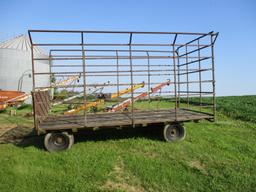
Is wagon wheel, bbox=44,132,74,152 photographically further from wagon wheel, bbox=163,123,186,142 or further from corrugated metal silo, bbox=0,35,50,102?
corrugated metal silo, bbox=0,35,50,102

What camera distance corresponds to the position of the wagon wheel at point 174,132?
6766mm

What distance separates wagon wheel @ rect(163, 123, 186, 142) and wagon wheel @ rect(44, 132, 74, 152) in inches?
106

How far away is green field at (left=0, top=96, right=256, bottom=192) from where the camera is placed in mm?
4477

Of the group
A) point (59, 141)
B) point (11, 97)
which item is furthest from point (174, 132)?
point (11, 97)

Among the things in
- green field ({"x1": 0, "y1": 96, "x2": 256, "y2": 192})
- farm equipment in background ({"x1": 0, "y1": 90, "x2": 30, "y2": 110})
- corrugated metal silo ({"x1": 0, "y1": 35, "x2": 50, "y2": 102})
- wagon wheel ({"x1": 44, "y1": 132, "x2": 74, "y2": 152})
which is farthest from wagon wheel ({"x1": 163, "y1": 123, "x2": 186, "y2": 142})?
corrugated metal silo ({"x1": 0, "y1": 35, "x2": 50, "y2": 102})

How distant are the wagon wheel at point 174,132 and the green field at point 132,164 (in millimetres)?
209

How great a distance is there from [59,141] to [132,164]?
2.07 metres

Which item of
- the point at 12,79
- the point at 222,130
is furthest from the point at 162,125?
the point at 12,79

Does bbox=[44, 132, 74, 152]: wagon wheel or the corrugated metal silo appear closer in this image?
bbox=[44, 132, 74, 152]: wagon wheel

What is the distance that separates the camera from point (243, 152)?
6359 millimetres

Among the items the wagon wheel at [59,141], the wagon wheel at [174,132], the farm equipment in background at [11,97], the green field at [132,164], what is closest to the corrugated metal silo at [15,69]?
the farm equipment in background at [11,97]

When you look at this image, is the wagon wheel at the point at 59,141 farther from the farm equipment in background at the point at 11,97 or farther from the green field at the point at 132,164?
the farm equipment in background at the point at 11,97

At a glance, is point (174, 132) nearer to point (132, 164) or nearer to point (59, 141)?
point (132, 164)

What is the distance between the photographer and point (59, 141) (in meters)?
6.09
